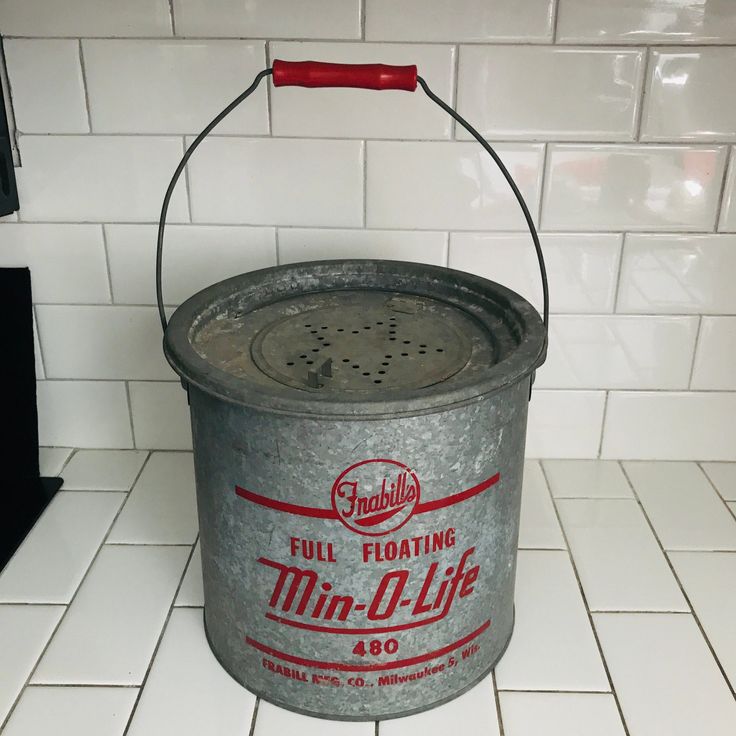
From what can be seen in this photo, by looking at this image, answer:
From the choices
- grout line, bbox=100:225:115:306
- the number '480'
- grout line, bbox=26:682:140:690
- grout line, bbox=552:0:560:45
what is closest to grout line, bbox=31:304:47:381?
grout line, bbox=100:225:115:306

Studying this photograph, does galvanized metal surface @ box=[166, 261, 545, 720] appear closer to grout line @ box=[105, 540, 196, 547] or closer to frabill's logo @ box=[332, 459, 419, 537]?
frabill's logo @ box=[332, 459, 419, 537]

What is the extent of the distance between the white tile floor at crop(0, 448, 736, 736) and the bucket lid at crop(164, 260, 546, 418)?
394mm

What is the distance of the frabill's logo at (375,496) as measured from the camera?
2.75 ft

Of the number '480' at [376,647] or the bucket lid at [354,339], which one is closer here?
the bucket lid at [354,339]

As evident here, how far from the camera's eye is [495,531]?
3.12ft

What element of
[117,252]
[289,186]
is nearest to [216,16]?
[289,186]

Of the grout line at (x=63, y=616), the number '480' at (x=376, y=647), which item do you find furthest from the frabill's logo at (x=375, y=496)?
the grout line at (x=63, y=616)

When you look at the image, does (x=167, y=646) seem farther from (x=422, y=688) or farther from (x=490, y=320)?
(x=490, y=320)

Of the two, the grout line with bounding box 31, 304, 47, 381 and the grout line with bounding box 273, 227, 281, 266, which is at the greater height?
the grout line with bounding box 273, 227, 281, 266

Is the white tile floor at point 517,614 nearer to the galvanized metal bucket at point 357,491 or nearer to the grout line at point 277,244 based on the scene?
the galvanized metal bucket at point 357,491

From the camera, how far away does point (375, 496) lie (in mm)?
851

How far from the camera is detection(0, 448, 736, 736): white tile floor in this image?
3.18 ft

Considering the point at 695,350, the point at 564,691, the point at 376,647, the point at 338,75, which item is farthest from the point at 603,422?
the point at 338,75

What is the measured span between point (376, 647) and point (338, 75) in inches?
24.7
